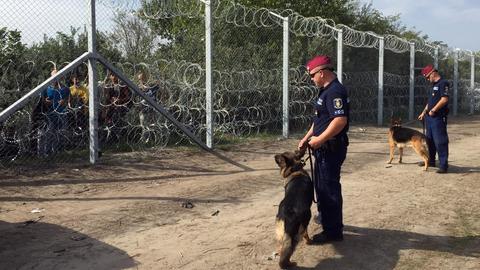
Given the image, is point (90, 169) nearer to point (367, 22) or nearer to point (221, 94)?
point (221, 94)

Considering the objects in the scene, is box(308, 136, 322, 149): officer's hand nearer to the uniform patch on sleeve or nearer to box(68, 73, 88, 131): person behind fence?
the uniform patch on sleeve

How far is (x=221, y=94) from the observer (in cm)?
1106

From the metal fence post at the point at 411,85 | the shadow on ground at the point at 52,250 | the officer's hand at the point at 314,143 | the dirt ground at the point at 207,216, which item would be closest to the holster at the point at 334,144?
the officer's hand at the point at 314,143

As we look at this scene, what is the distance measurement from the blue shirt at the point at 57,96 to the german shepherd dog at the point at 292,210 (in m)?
4.69


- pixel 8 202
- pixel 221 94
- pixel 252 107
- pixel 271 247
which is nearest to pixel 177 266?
pixel 271 247

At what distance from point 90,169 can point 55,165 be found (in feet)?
1.99

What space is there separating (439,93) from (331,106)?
4.67 metres

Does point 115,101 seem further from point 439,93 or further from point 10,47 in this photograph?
point 439,93

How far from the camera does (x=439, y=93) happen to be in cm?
877

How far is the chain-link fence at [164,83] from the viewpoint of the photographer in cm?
830

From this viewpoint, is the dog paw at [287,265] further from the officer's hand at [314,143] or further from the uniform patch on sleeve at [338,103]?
the uniform patch on sleeve at [338,103]

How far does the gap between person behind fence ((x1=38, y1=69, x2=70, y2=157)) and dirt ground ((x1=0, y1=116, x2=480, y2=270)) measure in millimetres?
535

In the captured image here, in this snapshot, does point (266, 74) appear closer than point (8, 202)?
No

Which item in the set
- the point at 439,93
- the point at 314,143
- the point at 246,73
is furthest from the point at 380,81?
the point at 314,143
